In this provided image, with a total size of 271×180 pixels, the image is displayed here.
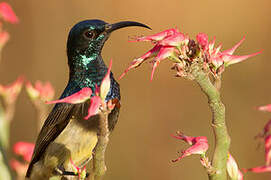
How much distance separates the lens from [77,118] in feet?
7.23

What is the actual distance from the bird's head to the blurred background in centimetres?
175

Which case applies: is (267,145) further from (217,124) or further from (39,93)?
(39,93)

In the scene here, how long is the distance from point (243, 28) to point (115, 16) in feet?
4.15

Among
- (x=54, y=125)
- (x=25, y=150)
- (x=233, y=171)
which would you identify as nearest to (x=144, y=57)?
(x=233, y=171)

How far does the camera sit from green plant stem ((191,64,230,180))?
3.18 feet

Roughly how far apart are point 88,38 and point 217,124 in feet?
4.47

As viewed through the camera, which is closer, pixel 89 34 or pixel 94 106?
pixel 94 106

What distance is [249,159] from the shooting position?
378 centimetres

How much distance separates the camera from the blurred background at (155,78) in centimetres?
389

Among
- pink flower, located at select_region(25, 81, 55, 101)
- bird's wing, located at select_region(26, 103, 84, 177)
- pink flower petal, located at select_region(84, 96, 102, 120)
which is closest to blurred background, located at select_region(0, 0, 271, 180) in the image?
bird's wing, located at select_region(26, 103, 84, 177)

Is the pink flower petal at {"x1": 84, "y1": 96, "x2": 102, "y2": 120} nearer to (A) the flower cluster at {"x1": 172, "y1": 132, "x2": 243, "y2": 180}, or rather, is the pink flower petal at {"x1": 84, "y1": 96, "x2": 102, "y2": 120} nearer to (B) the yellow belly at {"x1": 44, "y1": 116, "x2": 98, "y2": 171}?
(A) the flower cluster at {"x1": 172, "y1": 132, "x2": 243, "y2": 180}

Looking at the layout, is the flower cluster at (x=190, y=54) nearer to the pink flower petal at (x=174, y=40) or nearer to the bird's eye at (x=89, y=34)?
the pink flower petal at (x=174, y=40)

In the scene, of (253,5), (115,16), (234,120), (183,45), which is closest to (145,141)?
(234,120)

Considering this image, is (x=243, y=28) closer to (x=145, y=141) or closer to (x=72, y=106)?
(x=145, y=141)
